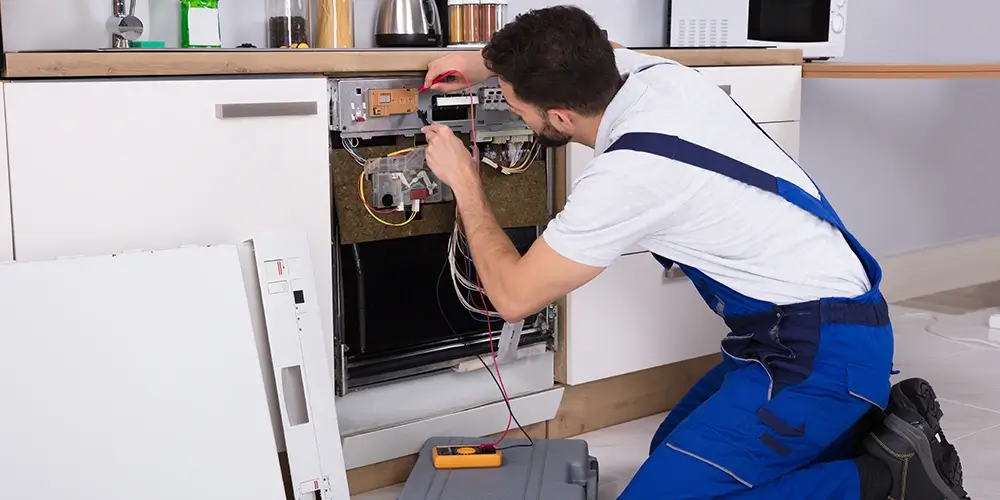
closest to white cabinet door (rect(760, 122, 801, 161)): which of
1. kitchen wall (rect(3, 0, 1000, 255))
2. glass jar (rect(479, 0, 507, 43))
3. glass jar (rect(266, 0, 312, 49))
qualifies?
kitchen wall (rect(3, 0, 1000, 255))

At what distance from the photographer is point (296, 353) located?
6.73 ft

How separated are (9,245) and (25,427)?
0.99 ft

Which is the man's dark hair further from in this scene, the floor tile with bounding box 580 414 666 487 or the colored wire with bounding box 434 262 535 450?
the floor tile with bounding box 580 414 666 487

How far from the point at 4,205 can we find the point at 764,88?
70.6 inches

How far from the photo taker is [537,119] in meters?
1.96

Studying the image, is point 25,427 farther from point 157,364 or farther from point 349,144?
point 349,144

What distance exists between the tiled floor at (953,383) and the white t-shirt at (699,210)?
0.69m

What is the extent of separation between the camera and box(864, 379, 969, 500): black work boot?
6.42ft

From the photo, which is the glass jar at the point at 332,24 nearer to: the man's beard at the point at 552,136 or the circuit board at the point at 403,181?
the circuit board at the point at 403,181

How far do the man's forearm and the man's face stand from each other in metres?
0.16

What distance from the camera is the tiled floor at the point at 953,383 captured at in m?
2.47

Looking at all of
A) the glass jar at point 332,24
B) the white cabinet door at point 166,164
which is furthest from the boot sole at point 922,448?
the glass jar at point 332,24

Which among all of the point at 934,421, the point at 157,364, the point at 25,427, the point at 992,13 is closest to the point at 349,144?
the point at 157,364

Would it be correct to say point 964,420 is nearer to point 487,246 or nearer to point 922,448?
point 922,448
